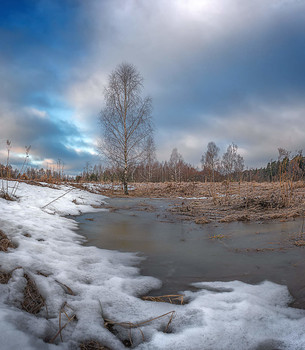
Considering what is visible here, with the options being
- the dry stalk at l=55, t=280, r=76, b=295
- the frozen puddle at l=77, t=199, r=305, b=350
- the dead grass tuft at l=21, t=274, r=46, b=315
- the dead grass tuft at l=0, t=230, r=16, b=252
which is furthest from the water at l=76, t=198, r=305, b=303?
the dead grass tuft at l=0, t=230, r=16, b=252

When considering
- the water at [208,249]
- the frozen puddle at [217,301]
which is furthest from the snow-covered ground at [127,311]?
the water at [208,249]

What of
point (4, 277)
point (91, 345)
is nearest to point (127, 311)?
point (91, 345)

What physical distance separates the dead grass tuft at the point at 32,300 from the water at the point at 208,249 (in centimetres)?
81

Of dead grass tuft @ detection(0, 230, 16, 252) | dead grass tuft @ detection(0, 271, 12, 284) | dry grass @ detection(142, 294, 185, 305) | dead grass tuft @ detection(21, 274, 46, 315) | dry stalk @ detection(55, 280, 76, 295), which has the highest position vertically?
dead grass tuft @ detection(0, 230, 16, 252)

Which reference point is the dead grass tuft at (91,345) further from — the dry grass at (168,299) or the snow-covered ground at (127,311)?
the dry grass at (168,299)

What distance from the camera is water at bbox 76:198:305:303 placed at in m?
1.91

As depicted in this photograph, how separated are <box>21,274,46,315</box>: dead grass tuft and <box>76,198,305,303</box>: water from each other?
806 millimetres

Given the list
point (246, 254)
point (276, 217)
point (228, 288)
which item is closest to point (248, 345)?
point (228, 288)

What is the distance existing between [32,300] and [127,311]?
60 centimetres

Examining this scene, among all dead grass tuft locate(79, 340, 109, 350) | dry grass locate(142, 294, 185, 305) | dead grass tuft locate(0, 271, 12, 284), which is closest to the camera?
dead grass tuft locate(79, 340, 109, 350)

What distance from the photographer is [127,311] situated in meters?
1.36

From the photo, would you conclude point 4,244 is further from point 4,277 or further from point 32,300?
point 32,300

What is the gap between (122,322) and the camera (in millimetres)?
1238

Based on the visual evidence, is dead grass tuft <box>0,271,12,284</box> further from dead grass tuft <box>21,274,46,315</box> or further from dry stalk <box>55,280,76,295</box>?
dry stalk <box>55,280,76,295</box>
